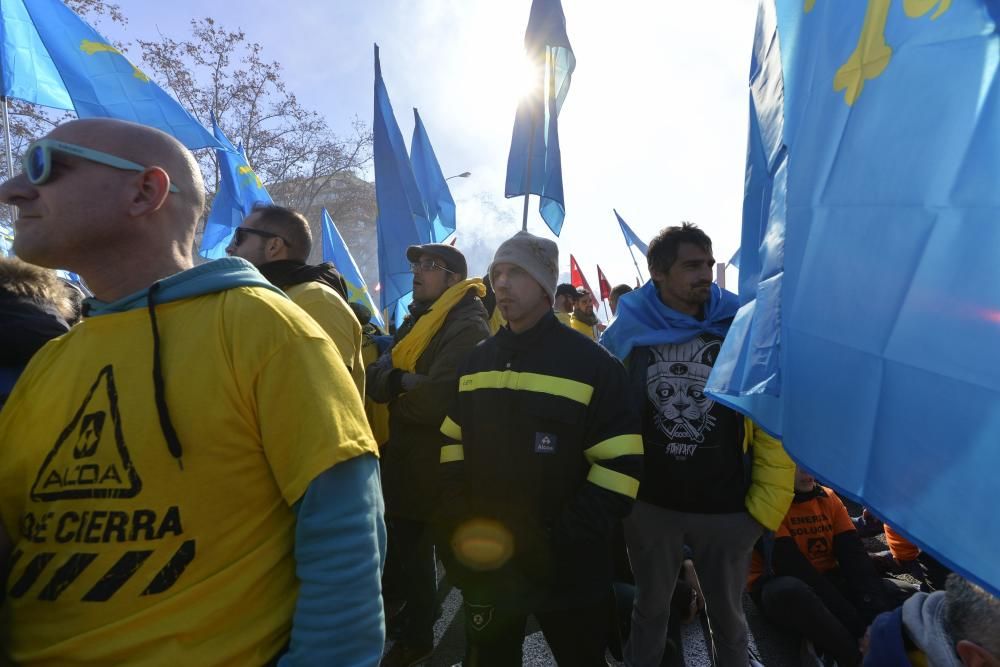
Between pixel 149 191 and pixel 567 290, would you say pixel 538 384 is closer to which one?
pixel 149 191

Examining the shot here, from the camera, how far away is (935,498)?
93 centimetres

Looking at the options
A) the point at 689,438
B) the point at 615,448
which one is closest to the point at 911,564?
the point at 689,438

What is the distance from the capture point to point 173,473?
1000 millimetres

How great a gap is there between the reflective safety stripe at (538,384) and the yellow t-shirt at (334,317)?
0.52 m

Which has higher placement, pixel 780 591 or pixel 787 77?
pixel 787 77

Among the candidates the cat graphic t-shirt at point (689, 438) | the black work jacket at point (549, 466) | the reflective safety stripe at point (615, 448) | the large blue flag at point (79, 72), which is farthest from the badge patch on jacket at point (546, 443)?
the large blue flag at point (79, 72)

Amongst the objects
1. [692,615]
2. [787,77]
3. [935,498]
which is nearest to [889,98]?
[787,77]

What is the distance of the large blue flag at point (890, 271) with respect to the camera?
91 cm

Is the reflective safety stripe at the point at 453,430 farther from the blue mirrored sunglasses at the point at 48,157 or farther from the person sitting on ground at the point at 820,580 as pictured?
the person sitting on ground at the point at 820,580

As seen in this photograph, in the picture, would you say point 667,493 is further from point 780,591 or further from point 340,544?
point 340,544

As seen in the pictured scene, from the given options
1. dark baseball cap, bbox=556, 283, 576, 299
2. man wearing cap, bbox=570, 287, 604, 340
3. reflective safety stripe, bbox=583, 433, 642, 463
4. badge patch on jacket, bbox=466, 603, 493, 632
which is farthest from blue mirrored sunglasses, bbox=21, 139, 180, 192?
dark baseball cap, bbox=556, 283, 576, 299

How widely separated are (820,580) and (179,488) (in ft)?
11.7

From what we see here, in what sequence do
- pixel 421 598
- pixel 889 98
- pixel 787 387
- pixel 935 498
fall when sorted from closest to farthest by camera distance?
1. pixel 935 498
2. pixel 889 98
3. pixel 787 387
4. pixel 421 598

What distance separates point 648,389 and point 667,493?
0.47 metres
